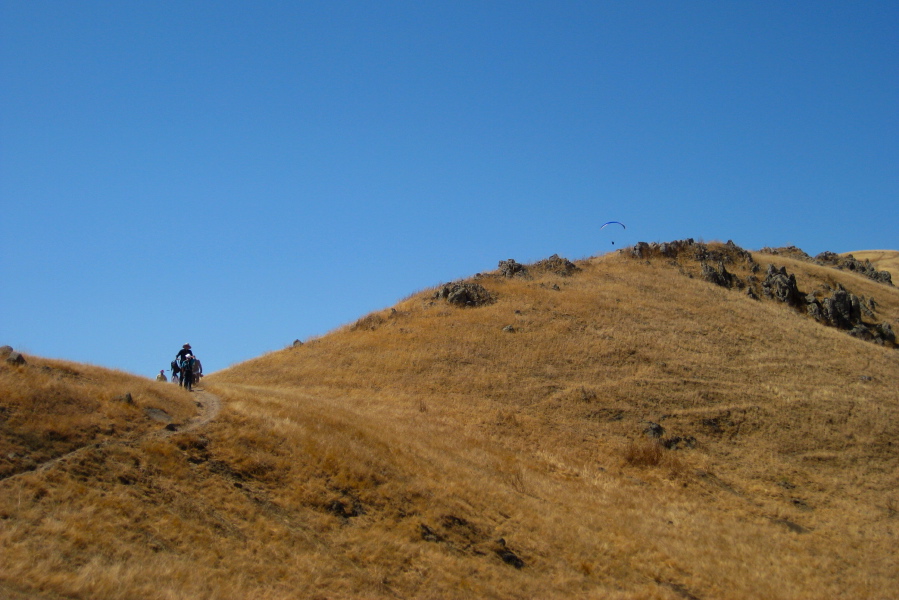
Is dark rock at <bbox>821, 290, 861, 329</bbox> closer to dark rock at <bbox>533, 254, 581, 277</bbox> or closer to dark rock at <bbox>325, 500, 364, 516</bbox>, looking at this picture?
dark rock at <bbox>533, 254, 581, 277</bbox>

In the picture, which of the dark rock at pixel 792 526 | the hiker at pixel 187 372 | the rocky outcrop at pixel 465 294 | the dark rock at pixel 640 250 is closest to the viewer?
the dark rock at pixel 792 526

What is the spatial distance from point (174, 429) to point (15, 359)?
5506 mm

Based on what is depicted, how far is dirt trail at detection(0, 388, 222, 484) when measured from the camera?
1633cm

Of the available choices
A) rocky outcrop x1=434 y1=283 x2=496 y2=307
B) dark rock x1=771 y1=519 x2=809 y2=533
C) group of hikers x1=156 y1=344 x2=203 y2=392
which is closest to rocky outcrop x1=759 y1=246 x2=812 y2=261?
rocky outcrop x1=434 y1=283 x2=496 y2=307

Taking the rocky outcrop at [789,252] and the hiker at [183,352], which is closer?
the hiker at [183,352]

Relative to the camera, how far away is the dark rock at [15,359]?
21.2 meters

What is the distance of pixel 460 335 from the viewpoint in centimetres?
4525

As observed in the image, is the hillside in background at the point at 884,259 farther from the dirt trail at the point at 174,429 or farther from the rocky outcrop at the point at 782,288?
the dirt trail at the point at 174,429

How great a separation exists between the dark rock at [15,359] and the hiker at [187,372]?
24.2 ft

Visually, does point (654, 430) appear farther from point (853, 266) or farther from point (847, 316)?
point (853, 266)

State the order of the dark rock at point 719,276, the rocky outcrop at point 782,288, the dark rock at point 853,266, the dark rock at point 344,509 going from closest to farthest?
the dark rock at point 344,509
the rocky outcrop at point 782,288
the dark rock at point 719,276
the dark rock at point 853,266

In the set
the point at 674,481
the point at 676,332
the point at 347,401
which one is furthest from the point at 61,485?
the point at 676,332

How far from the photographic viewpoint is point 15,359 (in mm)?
21375

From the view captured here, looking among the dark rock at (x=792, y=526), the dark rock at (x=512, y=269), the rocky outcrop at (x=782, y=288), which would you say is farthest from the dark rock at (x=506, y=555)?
the rocky outcrop at (x=782, y=288)
